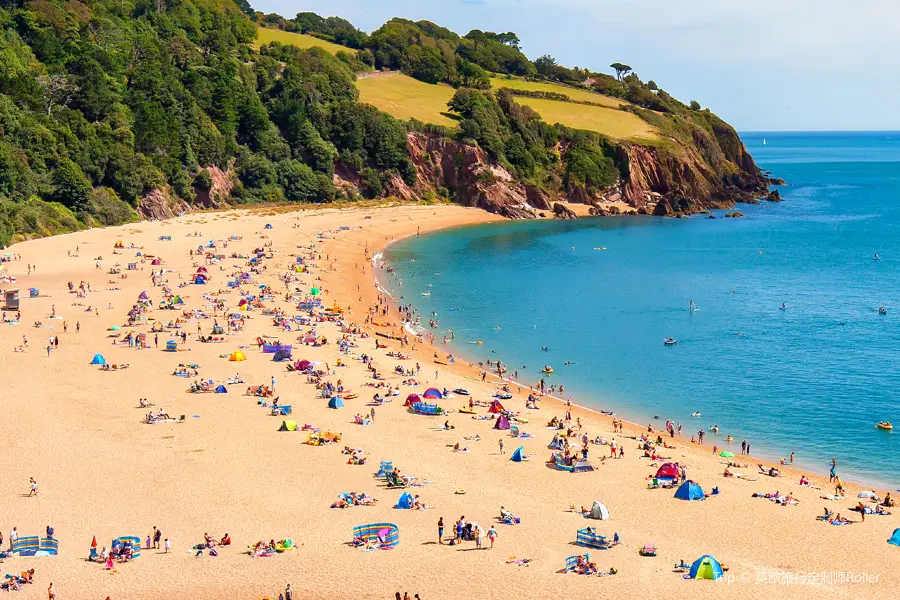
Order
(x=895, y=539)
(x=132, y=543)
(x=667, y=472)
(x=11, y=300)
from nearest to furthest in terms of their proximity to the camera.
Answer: (x=132, y=543)
(x=895, y=539)
(x=667, y=472)
(x=11, y=300)

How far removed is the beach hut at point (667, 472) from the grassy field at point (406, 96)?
86114 millimetres

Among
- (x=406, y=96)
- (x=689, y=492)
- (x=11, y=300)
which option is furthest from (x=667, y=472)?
(x=406, y=96)

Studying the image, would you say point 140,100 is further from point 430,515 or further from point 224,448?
point 430,515

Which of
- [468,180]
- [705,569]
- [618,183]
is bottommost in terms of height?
[705,569]

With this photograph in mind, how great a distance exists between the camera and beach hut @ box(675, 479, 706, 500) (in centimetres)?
2902

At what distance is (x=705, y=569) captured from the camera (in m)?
23.4

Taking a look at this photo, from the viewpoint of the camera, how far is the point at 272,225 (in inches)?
3187

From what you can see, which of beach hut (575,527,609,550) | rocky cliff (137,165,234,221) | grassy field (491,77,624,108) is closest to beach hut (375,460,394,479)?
beach hut (575,527,609,550)

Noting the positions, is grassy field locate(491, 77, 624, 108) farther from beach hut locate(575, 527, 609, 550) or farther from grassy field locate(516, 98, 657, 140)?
beach hut locate(575, 527, 609, 550)

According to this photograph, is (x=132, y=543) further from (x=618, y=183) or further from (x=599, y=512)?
(x=618, y=183)

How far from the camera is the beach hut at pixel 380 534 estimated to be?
24859mm

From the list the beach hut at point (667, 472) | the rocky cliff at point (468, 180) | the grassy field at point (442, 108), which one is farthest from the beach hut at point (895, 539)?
the grassy field at point (442, 108)

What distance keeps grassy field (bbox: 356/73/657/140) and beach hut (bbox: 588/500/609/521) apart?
3524 inches

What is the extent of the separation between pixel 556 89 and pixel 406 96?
37.5m
